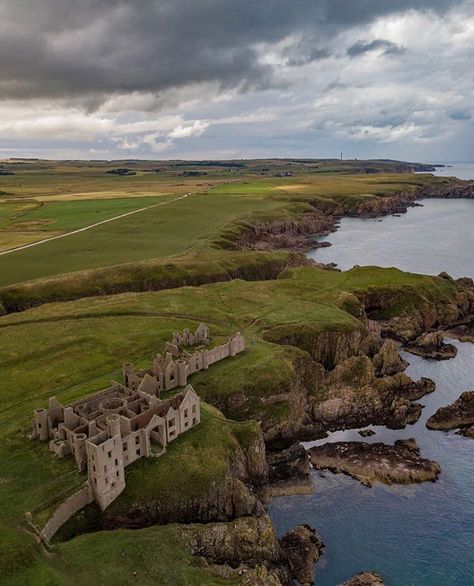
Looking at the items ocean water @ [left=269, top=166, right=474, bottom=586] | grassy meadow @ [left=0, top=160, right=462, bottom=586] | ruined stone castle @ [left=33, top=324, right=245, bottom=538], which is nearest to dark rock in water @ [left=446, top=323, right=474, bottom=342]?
grassy meadow @ [left=0, top=160, right=462, bottom=586]

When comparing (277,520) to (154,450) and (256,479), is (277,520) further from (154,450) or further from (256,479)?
(154,450)

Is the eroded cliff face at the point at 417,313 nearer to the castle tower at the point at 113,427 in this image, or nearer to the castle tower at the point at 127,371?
the castle tower at the point at 127,371

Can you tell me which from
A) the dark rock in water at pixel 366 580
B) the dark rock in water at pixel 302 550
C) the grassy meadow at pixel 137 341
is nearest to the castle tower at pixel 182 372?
the grassy meadow at pixel 137 341

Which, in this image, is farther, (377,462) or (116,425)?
(377,462)

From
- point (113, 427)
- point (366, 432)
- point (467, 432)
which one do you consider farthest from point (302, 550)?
point (467, 432)

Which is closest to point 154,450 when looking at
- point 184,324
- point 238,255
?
point 184,324

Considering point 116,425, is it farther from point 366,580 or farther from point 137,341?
point 137,341

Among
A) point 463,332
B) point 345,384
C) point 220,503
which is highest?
point 345,384
